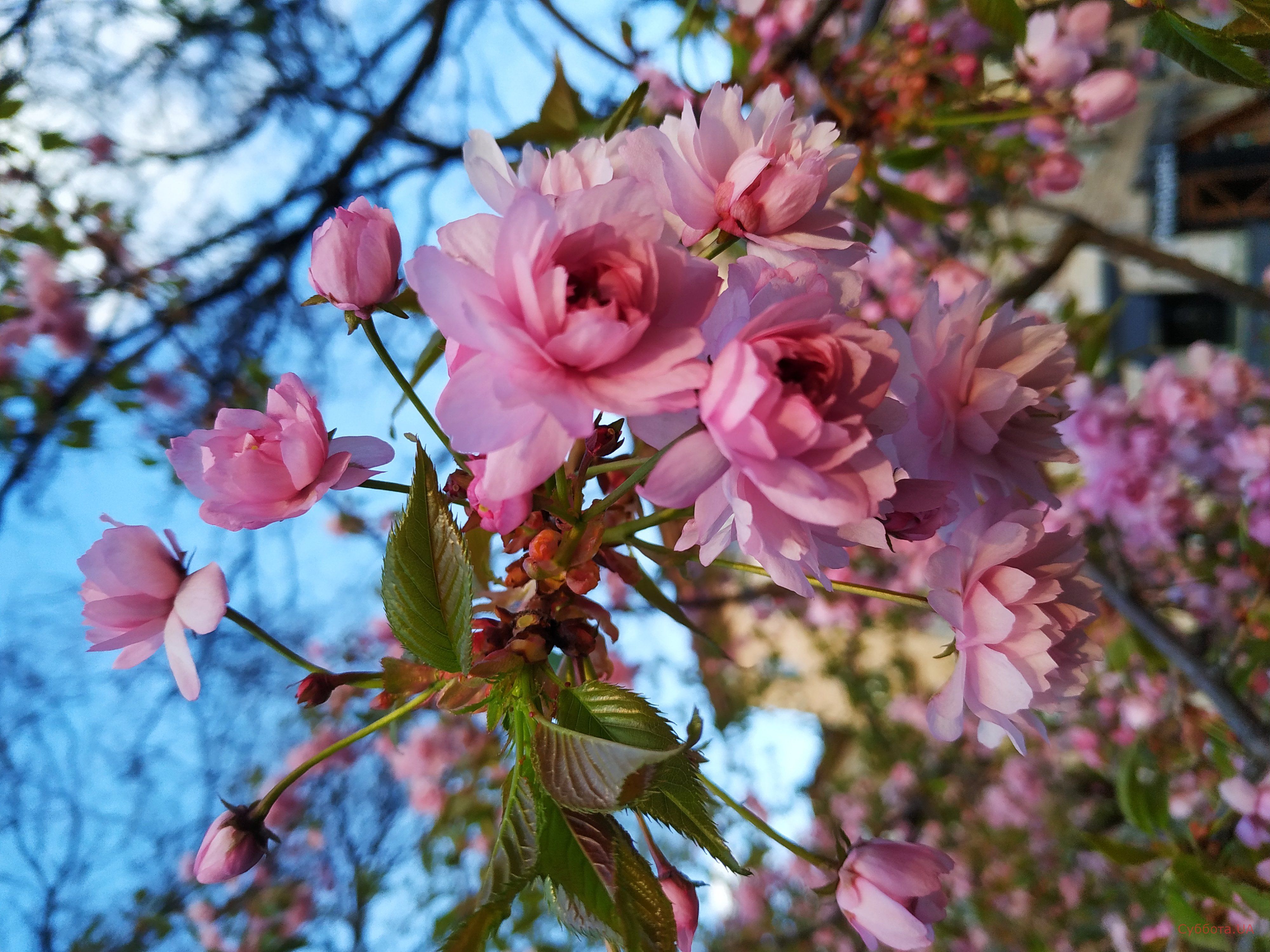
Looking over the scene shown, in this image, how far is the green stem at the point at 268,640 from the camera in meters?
0.51

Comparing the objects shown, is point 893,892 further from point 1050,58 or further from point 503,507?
point 1050,58

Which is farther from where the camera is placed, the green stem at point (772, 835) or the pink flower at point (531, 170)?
the green stem at point (772, 835)

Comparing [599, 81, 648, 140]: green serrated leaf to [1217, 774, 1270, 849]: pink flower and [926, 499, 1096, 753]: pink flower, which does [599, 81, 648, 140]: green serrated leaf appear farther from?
[1217, 774, 1270, 849]: pink flower

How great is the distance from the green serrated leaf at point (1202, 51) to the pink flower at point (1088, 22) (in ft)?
2.49

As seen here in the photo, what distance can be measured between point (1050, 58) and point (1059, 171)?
14.9 inches

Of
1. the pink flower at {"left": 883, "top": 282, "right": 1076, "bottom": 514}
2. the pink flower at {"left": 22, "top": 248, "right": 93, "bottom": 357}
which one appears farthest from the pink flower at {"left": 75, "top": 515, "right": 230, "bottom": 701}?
the pink flower at {"left": 22, "top": 248, "right": 93, "bottom": 357}

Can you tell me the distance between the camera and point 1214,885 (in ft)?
3.17

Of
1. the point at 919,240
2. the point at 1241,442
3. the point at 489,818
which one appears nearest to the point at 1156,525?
the point at 1241,442

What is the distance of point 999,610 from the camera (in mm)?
435

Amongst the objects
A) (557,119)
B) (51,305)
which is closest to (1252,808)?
(557,119)

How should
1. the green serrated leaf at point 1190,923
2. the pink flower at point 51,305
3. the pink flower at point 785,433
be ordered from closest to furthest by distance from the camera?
the pink flower at point 785,433 < the green serrated leaf at point 1190,923 < the pink flower at point 51,305

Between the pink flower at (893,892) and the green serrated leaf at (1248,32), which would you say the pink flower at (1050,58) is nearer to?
the green serrated leaf at (1248,32)

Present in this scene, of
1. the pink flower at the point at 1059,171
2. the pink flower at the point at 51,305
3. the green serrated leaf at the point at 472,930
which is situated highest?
the pink flower at the point at 51,305

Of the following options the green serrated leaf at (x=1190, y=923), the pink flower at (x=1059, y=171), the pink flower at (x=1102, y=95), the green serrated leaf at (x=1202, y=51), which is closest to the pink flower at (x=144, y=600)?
the green serrated leaf at (x=1202, y=51)
